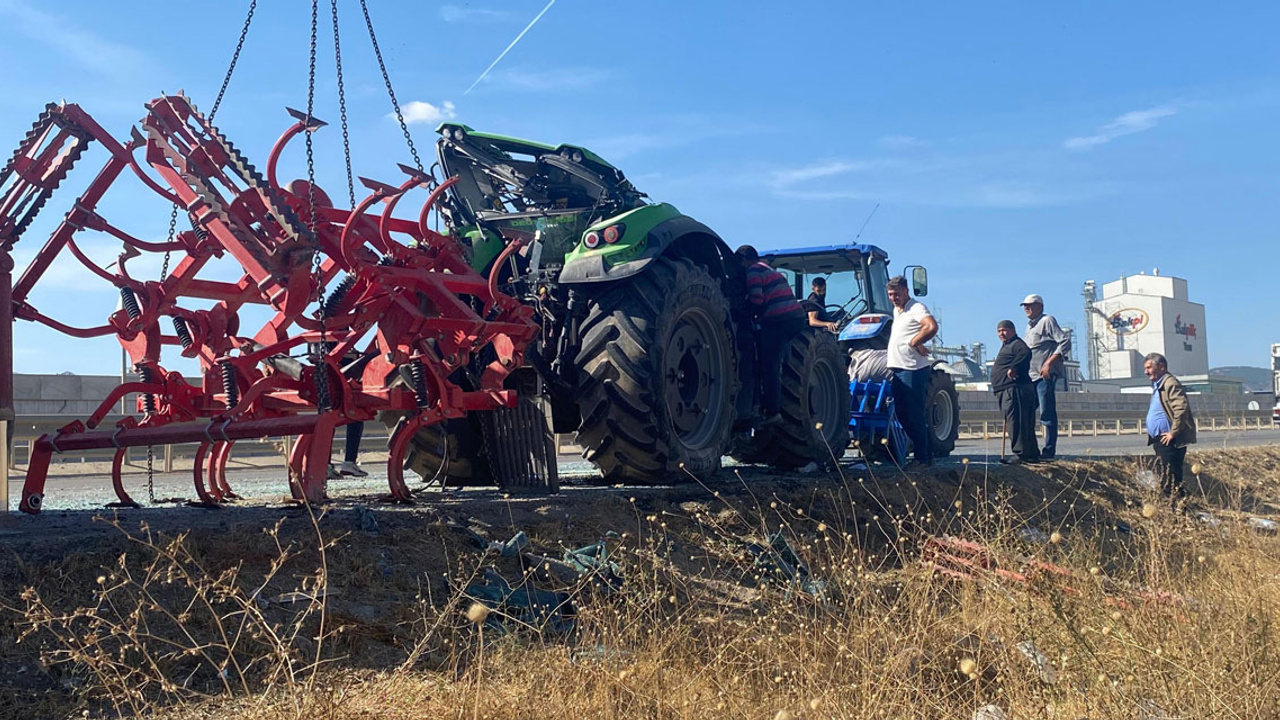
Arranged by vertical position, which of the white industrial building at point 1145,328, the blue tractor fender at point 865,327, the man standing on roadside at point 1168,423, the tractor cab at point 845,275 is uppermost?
the white industrial building at point 1145,328

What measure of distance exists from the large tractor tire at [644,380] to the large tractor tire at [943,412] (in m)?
4.82

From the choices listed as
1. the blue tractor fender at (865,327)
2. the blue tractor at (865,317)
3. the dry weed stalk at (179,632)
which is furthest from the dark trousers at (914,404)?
the dry weed stalk at (179,632)

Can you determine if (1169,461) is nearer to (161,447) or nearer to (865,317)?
(865,317)

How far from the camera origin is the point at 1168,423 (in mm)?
8641

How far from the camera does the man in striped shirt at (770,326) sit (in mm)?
7676

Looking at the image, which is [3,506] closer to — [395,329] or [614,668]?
[395,329]

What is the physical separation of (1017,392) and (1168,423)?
136 cm

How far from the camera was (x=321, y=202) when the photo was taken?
234 inches

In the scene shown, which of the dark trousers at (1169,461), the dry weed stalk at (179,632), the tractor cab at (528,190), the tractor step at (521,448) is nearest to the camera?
the dry weed stalk at (179,632)

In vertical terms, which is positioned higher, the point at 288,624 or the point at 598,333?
the point at 598,333

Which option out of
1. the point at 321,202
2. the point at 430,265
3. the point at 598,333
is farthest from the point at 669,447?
the point at 321,202

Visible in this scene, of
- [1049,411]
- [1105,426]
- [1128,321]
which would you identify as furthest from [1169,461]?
[1128,321]

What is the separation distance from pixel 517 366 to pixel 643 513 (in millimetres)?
1176

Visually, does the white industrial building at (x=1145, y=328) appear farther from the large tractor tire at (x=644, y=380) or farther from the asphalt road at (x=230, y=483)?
the large tractor tire at (x=644, y=380)
